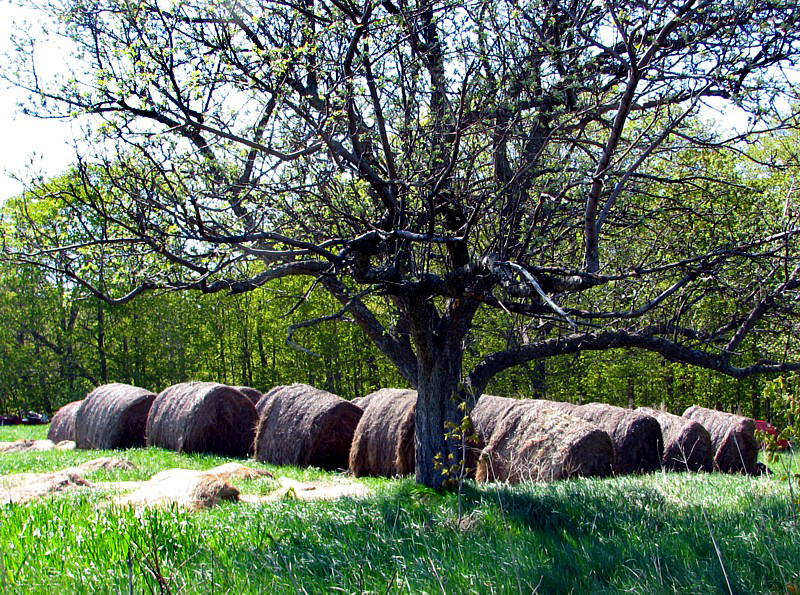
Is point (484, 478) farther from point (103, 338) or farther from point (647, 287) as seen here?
point (103, 338)

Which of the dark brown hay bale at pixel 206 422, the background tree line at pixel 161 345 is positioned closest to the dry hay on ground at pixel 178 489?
the dark brown hay bale at pixel 206 422

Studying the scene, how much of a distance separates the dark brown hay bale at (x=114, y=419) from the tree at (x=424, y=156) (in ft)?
34.5

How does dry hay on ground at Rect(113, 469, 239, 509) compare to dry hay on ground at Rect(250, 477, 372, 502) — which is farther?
dry hay on ground at Rect(250, 477, 372, 502)

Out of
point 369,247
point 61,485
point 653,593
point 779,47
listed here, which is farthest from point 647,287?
point 61,485

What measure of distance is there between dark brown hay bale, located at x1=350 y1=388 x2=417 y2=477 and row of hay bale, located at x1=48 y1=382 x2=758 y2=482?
0.02 m

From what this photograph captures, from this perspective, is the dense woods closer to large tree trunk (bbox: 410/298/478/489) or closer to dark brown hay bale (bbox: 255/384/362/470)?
dark brown hay bale (bbox: 255/384/362/470)

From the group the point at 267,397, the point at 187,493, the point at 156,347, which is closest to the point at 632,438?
the point at 187,493

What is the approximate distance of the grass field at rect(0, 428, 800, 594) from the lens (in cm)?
396

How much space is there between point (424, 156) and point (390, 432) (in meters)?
5.79

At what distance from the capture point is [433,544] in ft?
16.2

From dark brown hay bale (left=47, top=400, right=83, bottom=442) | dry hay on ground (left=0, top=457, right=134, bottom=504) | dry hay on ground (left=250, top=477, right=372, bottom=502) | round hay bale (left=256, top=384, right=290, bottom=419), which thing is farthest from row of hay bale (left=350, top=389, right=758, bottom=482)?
dark brown hay bale (left=47, top=400, right=83, bottom=442)

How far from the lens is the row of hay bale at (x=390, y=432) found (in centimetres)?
980

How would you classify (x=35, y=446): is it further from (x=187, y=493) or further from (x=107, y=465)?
(x=187, y=493)

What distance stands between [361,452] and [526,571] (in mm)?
8112
